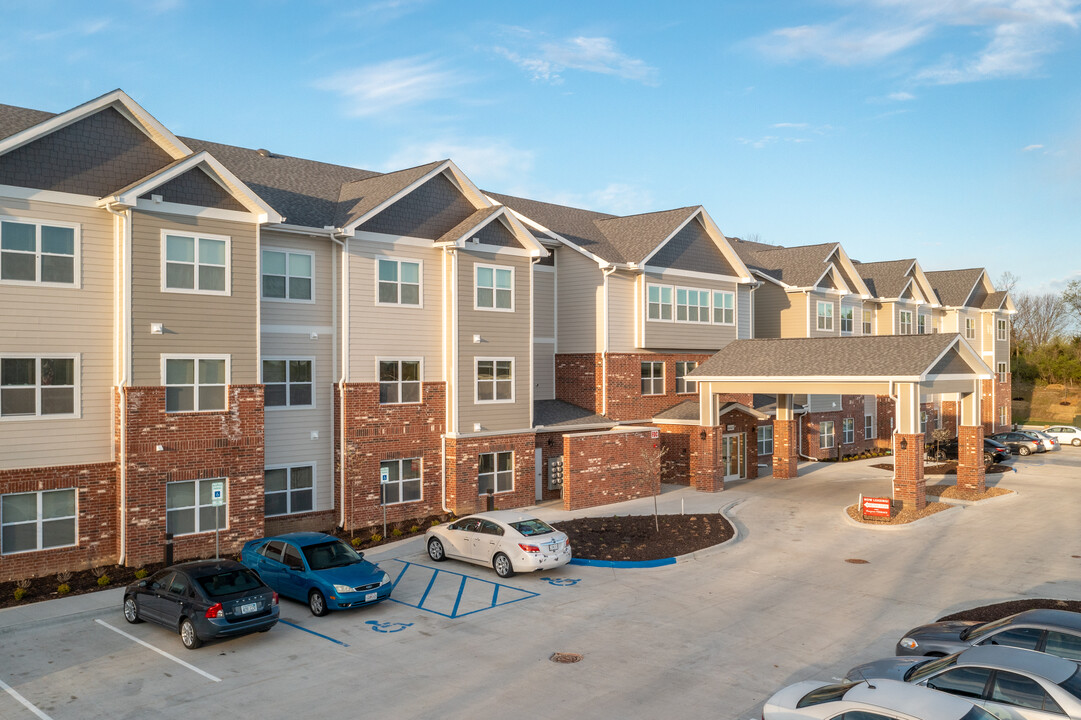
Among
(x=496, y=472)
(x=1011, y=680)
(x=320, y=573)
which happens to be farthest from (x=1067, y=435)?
(x=320, y=573)

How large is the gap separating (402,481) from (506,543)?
7038 mm

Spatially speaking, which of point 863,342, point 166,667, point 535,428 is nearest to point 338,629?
point 166,667

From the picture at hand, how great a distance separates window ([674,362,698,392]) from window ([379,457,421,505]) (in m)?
13.6

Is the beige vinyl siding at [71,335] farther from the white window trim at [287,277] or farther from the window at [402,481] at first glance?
the window at [402,481]

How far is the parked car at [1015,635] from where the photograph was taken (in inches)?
416

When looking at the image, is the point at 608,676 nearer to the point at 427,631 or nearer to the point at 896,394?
the point at 427,631

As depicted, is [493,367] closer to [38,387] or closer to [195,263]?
[195,263]

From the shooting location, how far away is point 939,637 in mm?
12336

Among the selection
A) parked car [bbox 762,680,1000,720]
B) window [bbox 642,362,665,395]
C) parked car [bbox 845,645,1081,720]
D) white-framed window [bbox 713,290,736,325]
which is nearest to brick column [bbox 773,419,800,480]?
white-framed window [bbox 713,290,736,325]

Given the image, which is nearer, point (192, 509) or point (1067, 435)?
point (192, 509)

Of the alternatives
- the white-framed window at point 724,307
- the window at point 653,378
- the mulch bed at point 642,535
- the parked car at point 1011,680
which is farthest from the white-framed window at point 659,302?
the parked car at point 1011,680

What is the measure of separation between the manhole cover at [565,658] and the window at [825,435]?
31.0m

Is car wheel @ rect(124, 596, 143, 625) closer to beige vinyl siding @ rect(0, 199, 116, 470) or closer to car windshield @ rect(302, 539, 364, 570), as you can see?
car windshield @ rect(302, 539, 364, 570)

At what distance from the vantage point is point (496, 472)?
26.9 m
